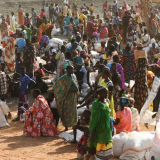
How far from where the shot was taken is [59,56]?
973 cm

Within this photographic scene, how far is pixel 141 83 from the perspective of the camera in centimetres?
867

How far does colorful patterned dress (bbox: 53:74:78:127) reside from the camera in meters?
7.47

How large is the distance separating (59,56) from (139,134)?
4.05 m

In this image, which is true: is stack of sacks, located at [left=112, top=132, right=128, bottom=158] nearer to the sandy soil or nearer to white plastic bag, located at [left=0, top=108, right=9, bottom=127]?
the sandy soil

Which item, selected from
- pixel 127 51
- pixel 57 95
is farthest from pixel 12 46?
pixel 57 95

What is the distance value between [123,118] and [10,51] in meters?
7.42

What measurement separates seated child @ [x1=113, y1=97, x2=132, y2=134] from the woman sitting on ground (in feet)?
4.62

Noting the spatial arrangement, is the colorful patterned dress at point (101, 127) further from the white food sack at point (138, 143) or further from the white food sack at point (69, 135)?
the white food sack at point (69, 135)

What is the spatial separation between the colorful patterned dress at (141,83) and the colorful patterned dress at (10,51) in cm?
570

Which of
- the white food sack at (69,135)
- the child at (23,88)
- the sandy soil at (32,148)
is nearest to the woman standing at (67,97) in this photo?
the white food sack at (69,135)

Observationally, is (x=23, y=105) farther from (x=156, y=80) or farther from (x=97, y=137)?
(x=97, y=137)

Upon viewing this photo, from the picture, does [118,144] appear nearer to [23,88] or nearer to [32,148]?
[32,148]

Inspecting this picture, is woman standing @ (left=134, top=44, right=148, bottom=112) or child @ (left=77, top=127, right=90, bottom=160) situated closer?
child @ (left=77, top=127, right=90, bottom=160)

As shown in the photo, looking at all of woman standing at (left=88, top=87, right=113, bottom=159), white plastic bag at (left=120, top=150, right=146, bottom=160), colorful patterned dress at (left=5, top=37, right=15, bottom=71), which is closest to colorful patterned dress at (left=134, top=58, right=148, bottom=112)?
white plastic bag at (left=120, top=150, right=146, bottom=160)
